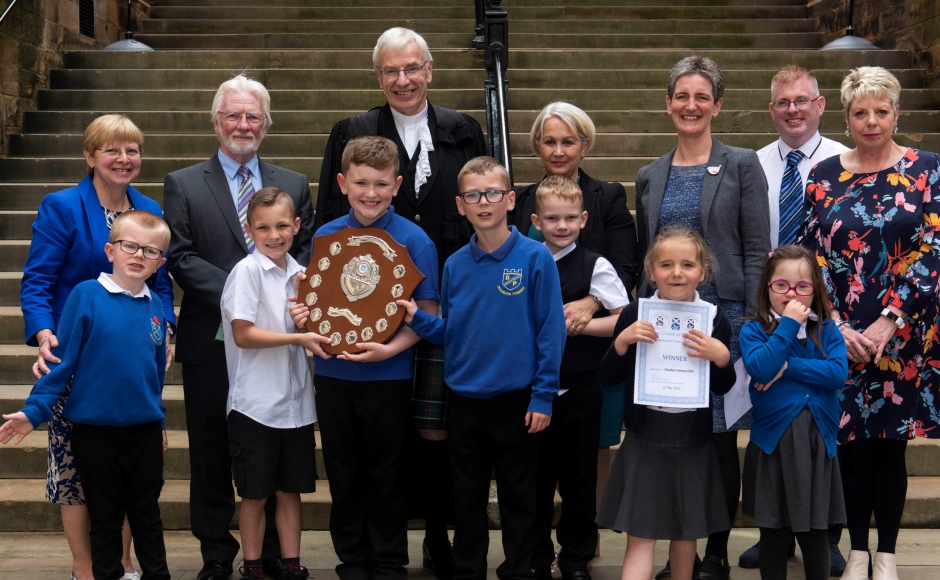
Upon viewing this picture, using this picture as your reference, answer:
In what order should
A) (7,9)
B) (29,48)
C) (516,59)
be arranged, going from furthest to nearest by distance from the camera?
(516,59) → (29,48) → (7,9)

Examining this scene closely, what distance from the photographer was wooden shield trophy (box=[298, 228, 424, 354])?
12.0ft

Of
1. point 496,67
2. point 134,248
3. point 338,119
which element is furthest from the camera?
point 338,119

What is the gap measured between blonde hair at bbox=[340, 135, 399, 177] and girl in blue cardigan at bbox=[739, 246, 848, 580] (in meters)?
1.43

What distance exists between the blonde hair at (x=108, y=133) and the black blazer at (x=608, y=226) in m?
1.54

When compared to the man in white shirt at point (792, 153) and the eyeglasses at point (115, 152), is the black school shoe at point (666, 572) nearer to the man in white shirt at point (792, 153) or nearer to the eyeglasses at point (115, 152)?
the man in white shirt at point (792, 153)

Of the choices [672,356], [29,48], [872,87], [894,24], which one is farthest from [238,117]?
[894,24]

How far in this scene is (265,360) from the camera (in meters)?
3.77

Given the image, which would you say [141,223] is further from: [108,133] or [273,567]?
[273,567]

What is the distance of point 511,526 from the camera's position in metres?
3.72

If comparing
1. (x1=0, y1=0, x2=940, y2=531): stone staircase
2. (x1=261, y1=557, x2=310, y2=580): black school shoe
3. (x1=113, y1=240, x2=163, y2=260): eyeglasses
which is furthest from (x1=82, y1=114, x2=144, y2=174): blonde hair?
(x1=0, y1=0, x2=940, y2=531): stone staircase

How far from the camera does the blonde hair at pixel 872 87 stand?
3789mm

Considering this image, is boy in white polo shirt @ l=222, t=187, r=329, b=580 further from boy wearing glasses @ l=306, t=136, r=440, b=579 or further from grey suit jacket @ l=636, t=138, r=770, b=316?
grey suit jacket @ l=636, t=138, r=770, b=316

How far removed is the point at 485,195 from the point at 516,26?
6565 millimetres

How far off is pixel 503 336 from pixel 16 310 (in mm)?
3557
